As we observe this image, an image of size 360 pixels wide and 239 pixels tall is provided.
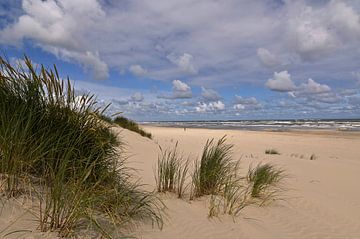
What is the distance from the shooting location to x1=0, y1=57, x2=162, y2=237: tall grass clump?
2942mm

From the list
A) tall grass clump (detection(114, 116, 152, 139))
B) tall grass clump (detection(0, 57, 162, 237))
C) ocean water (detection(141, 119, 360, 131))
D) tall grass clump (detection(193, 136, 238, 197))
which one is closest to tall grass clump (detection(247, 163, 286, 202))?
tall grass clump (detection(193, 136, 238, 197))

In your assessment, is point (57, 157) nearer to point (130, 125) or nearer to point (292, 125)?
point (130, 125)

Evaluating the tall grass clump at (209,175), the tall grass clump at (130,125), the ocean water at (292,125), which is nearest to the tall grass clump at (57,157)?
the tall grass clump at (209,175)

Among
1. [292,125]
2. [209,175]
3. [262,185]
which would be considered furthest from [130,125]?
[292,125]

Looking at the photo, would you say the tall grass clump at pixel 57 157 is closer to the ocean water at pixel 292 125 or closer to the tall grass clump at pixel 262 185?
the tall grass clump at pixel 262 185

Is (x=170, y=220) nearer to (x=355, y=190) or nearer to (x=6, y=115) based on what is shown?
(x=6, y=115)

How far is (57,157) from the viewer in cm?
363

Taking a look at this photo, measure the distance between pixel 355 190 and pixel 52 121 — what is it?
742 cm

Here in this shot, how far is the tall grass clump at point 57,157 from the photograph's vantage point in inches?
116

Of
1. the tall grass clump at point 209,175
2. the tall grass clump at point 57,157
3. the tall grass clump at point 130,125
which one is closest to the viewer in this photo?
the tall grass clump at point 57,157

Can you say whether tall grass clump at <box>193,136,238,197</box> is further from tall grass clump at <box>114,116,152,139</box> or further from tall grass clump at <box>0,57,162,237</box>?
tall grass clump at <box>114,116,152,139</box>

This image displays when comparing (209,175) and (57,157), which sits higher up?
(57,157)

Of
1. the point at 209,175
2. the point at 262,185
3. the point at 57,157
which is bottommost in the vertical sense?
the point at 262,185

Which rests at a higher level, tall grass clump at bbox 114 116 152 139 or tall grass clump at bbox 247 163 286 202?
tall grass clump at bbox 114 116 152 139
